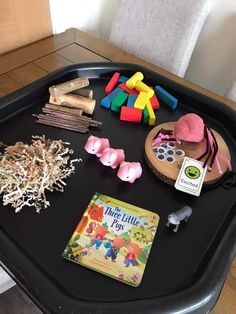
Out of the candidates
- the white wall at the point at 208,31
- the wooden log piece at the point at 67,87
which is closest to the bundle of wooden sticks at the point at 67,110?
the wooden log piece at the point at 67,87

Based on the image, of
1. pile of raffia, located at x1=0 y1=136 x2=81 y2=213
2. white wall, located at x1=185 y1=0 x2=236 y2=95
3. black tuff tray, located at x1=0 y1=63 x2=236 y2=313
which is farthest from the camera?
white wall, located at x1=185 y1=0 x2=236 y2=95

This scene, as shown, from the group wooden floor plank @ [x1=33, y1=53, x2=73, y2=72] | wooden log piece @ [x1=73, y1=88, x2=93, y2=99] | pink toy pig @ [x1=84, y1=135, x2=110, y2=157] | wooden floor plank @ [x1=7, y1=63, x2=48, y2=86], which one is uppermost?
wooden log piece @ [x1=73, y1=88, x2=93, y2=99]

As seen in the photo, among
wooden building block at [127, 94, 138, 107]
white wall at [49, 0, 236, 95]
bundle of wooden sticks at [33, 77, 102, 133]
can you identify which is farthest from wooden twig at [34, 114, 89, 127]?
white wall at [49, 0, 236, 95]

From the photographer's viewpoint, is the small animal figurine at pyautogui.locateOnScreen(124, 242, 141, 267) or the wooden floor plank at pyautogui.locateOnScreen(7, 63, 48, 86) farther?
the wooden floor plank at pyautogui.locateOnScreen(7, 63, 48, 86)

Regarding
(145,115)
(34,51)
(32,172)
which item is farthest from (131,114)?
(34,51)

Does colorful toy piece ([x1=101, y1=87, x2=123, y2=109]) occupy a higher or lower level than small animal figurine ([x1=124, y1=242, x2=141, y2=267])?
higher

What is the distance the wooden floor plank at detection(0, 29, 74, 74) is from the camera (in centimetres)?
96

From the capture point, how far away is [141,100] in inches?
27.7

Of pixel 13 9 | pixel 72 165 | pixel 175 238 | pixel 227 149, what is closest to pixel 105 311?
pixel 175 238

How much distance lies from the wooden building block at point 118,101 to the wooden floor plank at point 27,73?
312mm

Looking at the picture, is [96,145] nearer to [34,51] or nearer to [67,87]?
[67,87]

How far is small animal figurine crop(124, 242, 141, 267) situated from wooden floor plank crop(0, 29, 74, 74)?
0.68 meters

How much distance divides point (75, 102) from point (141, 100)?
148 millimetres

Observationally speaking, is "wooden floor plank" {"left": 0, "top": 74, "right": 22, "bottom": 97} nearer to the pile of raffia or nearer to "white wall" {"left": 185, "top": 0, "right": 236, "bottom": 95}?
the pile of raffia
